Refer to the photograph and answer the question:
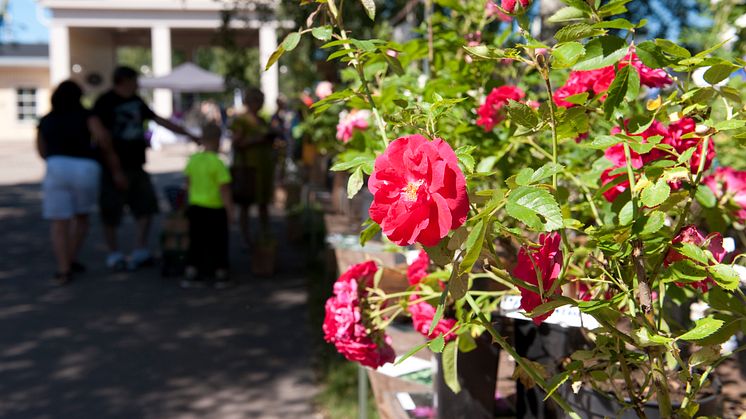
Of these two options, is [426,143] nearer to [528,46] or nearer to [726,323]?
[528,46]

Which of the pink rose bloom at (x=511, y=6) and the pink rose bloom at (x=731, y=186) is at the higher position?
the pink rose bloom at (x=511, y=6)

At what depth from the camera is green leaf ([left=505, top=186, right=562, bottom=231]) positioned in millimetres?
1005

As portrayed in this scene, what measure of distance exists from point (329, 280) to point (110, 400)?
261 centimetres

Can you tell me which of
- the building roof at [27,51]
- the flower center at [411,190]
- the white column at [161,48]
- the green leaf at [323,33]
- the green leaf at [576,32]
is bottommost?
the flower center at [411,190]

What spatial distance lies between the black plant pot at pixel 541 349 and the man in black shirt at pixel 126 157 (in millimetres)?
6178

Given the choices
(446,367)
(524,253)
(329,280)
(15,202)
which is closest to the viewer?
(524,253)

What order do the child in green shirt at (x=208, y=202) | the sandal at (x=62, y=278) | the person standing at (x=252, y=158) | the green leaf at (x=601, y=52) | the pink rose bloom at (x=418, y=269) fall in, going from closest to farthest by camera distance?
the green leaf at (x=601, y=52) → the pink rose bloom at (x=418, y=269) → the child in green shirt at (x=208, y=202) → the sandal at (x=62, y=278) → the person standing at (x=252, y=158)

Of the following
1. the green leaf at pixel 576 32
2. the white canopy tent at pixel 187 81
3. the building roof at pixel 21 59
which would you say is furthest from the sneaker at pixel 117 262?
the building roof at pixel 21 59

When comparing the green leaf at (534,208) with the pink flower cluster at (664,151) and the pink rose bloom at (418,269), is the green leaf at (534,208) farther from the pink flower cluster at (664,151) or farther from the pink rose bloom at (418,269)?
the pink rose bloom at (418,269)

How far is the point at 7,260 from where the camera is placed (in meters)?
8.41

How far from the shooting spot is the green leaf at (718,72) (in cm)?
117

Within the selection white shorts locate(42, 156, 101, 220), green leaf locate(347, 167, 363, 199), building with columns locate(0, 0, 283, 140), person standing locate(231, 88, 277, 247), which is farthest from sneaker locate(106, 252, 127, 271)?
building with columns locate(0, 0, 283, 140)

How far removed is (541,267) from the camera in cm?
118

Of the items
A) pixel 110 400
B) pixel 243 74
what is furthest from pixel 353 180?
pixel 243 74
